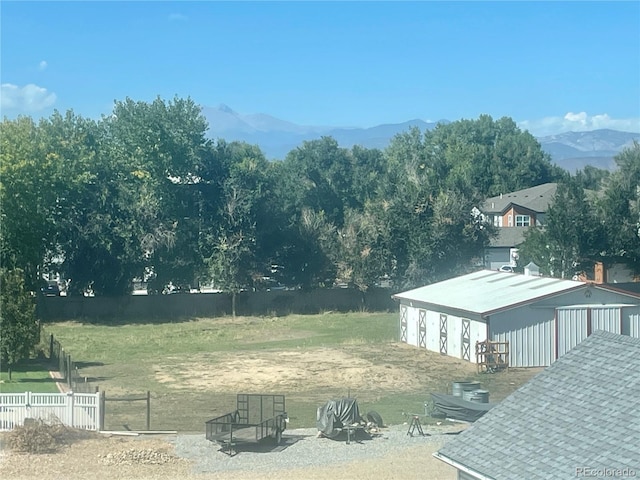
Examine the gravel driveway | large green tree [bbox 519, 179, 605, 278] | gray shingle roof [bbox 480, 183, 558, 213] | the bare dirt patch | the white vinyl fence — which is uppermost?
gray shingle roof [bbox 480, 183, 558, 213]

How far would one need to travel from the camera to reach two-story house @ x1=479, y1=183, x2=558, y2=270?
74625 millimetres

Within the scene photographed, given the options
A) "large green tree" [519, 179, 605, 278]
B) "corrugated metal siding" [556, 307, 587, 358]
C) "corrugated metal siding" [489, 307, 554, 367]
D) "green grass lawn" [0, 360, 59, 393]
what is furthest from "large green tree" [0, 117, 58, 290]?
"large green tree" [519, 179, 605, 278]

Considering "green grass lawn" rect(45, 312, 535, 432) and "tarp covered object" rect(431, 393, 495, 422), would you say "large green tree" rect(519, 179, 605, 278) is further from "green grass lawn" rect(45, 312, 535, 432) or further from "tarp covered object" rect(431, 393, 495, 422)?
"tarp covered object" rect(431, 393, 495, 422)

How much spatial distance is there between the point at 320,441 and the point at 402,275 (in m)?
37.2

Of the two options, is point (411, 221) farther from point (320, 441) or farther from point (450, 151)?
point (450, 151)

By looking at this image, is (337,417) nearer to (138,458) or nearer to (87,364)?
(138,458)

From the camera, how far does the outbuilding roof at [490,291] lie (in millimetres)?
36000

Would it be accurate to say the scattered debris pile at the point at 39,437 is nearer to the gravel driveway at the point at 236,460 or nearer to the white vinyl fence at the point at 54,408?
the gravel driveway at the point at 236,460

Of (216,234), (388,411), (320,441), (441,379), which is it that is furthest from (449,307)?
(216,234)

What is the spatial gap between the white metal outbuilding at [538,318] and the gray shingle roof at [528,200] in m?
41.6

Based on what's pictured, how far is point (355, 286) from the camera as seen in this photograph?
59750mm

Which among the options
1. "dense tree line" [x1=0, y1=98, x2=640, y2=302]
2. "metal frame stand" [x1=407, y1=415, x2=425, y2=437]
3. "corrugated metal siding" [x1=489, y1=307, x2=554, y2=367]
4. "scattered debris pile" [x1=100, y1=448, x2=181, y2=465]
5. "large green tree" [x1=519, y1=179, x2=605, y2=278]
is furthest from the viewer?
"large green tree" [x1=519, y1=179, x2=605, y2=278]

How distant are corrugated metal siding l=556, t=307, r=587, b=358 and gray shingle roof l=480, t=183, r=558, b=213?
141ft

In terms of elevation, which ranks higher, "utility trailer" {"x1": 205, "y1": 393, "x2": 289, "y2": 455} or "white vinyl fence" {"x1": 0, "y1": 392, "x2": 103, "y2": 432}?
"white vinyl fence" {"x1": 0, "y1": 392, "x2": 103, "y2": 432}
